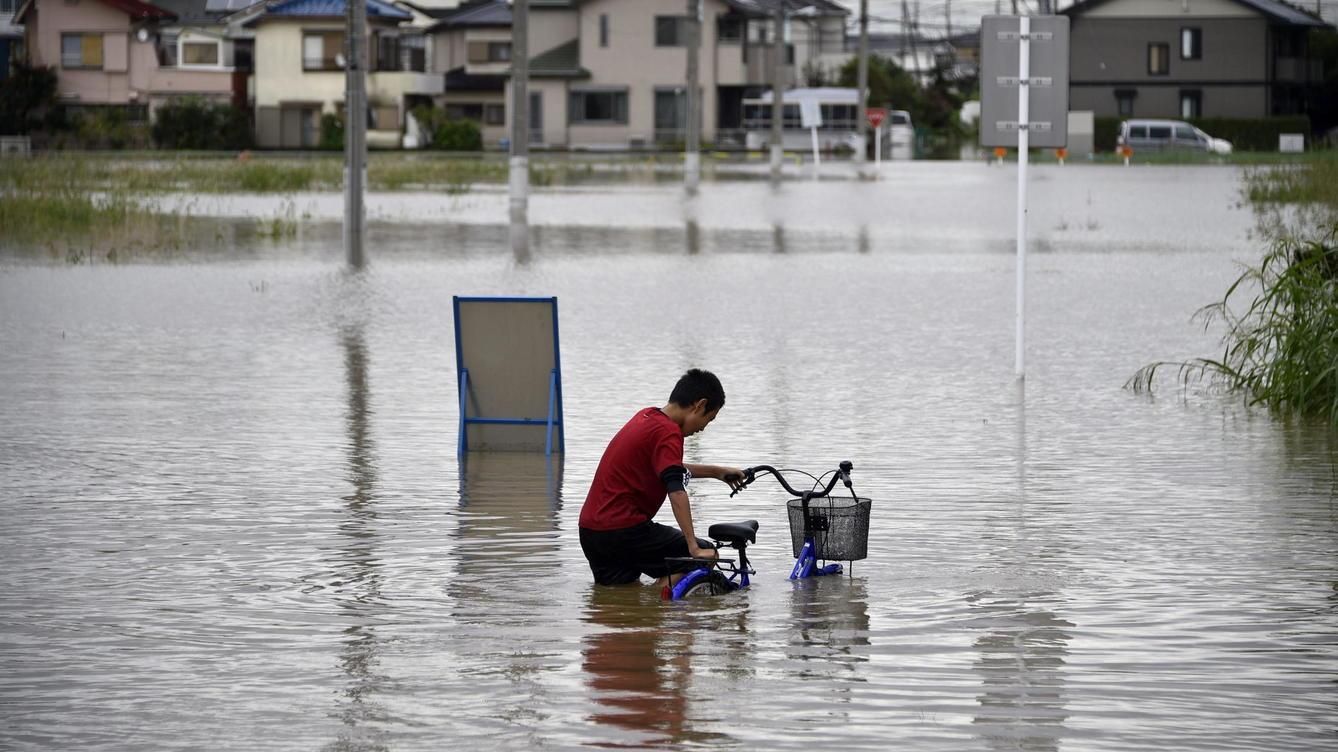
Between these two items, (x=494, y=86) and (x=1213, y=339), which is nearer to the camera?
(x=1213, y=339)

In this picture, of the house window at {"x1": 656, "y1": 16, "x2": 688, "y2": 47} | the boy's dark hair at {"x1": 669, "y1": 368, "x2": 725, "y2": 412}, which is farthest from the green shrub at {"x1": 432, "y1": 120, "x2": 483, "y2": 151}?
the boy's dark hair at {"x1": 669, "y1": 368, "x2": 725, "y2": 412}

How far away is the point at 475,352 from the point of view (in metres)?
11.9

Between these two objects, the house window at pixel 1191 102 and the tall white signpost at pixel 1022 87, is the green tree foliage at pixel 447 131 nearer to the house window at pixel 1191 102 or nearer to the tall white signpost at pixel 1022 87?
the house window at pixel 1191 102

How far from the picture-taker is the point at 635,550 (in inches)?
321

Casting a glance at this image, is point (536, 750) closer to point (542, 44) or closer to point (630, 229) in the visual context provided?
point (630, 229)

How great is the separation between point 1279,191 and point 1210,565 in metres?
34.5

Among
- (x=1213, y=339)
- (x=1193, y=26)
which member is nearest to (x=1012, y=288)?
(x=1213, y=339)

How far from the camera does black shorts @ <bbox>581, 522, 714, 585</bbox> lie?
816cm

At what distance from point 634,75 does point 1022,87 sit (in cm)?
7633

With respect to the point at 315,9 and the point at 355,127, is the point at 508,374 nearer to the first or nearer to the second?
the point at 355,127

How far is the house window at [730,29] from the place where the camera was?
90.1 m

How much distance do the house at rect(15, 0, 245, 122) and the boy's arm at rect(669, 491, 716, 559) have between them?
80.8 metres

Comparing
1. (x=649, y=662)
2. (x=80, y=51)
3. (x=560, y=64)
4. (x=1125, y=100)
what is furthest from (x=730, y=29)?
(x=649, y=662)

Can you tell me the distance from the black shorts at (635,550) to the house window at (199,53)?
84.2 meters
